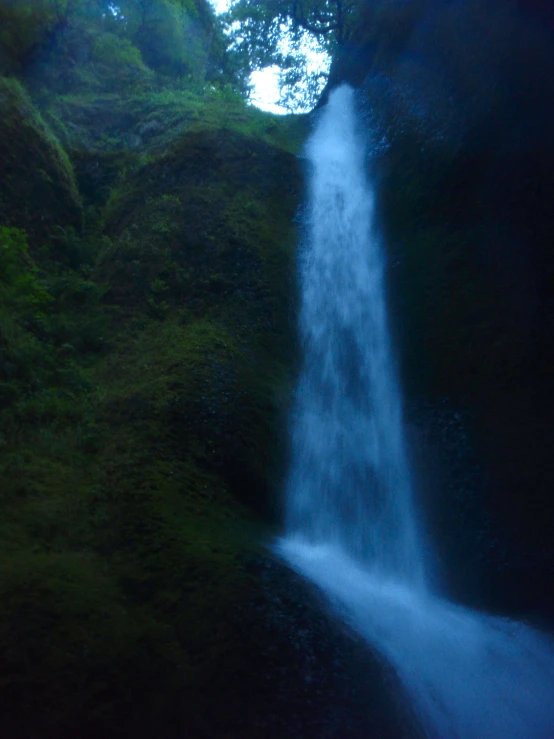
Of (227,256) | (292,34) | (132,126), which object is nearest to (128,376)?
(227,256)

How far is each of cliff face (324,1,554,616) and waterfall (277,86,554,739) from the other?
18.1 inches

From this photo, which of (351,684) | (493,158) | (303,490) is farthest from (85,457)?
(493,158)

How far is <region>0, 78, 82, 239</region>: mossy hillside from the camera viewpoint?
33.5 feet

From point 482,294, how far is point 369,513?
3956mm

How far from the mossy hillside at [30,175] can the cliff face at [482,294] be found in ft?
20.1

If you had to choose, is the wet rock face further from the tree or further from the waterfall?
the tree

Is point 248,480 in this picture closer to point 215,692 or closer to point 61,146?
point 215,692

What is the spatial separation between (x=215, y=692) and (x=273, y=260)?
7.72 m

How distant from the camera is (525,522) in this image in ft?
26.7

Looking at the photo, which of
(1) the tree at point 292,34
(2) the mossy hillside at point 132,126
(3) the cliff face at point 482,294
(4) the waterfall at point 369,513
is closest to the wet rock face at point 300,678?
(4) the waterfall at point 369,513

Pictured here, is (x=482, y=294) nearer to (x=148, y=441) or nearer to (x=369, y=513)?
(x=369, y=513)

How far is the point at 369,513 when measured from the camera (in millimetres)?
8266

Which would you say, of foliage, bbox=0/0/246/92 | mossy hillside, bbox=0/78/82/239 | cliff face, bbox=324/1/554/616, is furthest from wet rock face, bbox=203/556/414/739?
foliage, bbox=0/0/246/92

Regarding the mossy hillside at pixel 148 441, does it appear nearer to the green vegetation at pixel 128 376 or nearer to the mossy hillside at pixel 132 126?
the green vegetation at pixel 128 376
